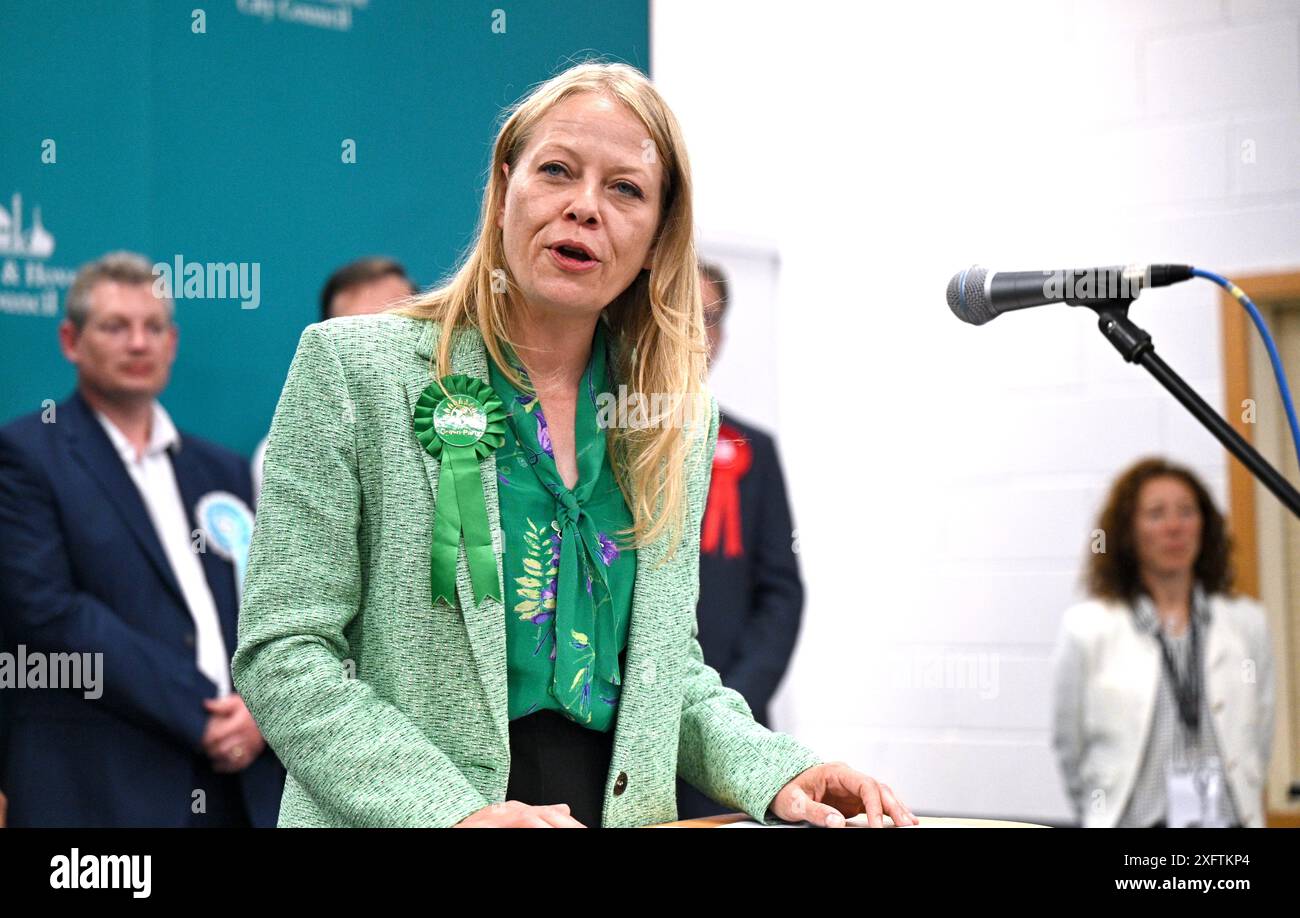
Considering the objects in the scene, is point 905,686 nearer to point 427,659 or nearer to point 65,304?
point 65,304

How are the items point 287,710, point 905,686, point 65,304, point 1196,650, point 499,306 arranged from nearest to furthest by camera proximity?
point 287,710 → point 499,306 → point 65,304 → point 1196,650 → point 905,686

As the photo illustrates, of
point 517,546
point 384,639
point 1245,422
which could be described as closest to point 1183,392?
point 517,546

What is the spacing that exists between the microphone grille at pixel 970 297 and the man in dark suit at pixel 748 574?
1487 millimetres

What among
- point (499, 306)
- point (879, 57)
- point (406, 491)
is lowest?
point (406, 491)

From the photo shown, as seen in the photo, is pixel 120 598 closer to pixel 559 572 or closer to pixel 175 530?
pixel 175 530

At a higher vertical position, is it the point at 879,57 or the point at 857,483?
the point at 879,57

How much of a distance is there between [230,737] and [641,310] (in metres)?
1.44

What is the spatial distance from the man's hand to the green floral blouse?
1.41 m

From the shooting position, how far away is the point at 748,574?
2887 millimetres

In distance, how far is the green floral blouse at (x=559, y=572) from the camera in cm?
119

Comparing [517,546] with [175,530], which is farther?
[175,530]
